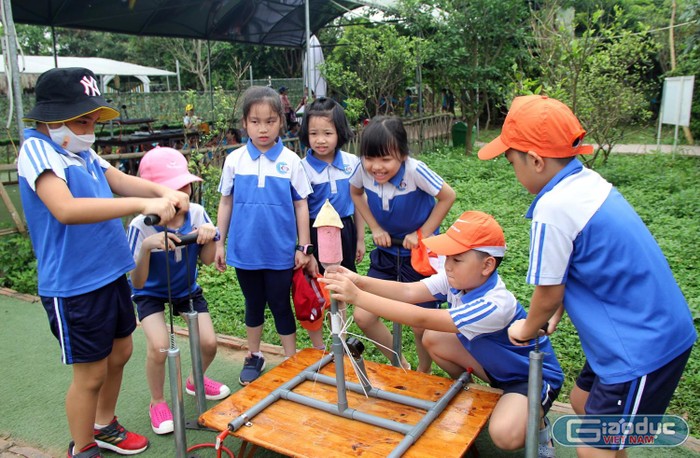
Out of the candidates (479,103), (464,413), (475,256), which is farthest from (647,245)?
(479,103)

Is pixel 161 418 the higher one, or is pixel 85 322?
pixel 85 322

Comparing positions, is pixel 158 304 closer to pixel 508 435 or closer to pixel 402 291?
pixel 402 291

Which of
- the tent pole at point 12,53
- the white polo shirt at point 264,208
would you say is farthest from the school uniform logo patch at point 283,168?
the tent pole at point 12,53

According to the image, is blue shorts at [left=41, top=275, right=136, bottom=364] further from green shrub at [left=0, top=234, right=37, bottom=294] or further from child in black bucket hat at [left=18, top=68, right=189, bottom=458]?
green shrub at [left=0, top=234, right=37, bottom=294]

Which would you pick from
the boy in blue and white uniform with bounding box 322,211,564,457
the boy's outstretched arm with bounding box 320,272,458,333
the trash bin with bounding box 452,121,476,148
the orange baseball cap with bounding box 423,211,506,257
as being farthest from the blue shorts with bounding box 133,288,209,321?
the trash bin with bounding box 452,121,476,148

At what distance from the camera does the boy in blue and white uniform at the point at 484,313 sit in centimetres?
223

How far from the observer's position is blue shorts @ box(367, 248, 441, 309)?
3.19m

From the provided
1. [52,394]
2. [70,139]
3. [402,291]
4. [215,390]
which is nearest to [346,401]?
[402,291]

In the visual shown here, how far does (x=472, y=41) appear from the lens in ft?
40.5

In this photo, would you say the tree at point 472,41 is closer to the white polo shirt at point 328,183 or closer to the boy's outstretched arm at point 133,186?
the white polo shirt at point 328,183

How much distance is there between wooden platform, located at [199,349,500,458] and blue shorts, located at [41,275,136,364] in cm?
55

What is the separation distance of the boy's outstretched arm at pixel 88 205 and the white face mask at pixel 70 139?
196 mm

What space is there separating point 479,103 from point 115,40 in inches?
1205

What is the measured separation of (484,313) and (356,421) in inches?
27.8
